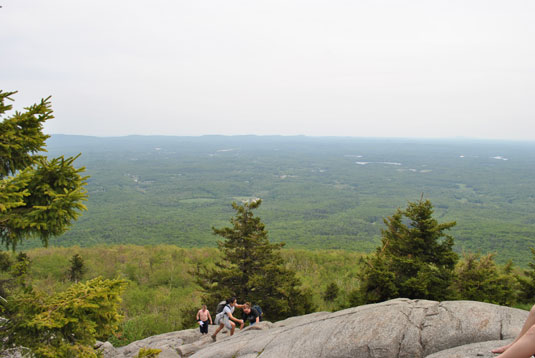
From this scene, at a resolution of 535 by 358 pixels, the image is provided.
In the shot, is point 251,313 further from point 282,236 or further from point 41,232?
point 282,236

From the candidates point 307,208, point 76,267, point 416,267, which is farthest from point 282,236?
point 416,267

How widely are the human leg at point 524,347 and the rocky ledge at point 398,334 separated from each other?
223 cm

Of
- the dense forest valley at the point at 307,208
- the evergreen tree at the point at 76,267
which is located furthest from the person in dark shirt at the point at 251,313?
the evergreen tree at the point at 76,267

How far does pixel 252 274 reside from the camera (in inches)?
574

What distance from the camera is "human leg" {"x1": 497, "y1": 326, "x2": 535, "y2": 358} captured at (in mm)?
3680

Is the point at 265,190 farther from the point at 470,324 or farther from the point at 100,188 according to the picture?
the point at 470,324

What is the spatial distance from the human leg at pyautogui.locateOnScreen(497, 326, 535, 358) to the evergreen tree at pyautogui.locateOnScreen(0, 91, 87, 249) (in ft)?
23.2

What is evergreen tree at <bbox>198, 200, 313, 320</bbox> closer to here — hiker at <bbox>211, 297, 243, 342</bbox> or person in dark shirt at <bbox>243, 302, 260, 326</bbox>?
person in dark shirt at <bbox>243, 302, 260, 326</bbox>

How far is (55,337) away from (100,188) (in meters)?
150

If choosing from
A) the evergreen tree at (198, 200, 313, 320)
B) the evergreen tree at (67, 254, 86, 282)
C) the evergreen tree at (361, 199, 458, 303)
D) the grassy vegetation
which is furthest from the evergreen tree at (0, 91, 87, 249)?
the evergreen tree at (67, 254, 86, 282)

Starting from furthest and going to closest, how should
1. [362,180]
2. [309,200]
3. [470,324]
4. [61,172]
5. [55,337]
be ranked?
1. [362,180]
2. [309,200]
3. [470,324]
4. [61,172]
5. [55,337]

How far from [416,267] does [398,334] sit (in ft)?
15.8

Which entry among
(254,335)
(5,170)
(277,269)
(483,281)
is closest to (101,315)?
(5,170)

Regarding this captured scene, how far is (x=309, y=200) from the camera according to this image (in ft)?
408
